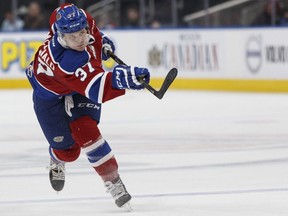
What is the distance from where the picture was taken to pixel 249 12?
1288 centimetres

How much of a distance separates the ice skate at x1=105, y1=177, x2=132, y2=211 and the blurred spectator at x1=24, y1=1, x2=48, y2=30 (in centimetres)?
920

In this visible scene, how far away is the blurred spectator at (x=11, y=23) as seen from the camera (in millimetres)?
13953

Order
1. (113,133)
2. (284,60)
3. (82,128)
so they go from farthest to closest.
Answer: (284,60) < (113,133) < (82,128)

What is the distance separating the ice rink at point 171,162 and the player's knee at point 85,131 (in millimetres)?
332

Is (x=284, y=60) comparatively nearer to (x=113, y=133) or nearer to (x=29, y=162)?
(x=113, y=133)

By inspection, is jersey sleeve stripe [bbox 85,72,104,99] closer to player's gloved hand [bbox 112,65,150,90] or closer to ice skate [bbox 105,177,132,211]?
player's gloved hand [bbox 112,65,150,90]

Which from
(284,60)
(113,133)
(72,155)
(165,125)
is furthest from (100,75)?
(284,60)

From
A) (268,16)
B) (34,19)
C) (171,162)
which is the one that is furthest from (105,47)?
(34,19)

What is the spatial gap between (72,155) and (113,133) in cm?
306

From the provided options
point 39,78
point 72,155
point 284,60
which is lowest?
point 284,60

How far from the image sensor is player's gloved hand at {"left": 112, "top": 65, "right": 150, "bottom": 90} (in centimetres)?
435

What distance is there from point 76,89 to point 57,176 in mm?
869

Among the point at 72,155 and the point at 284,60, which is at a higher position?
the point at 72,155

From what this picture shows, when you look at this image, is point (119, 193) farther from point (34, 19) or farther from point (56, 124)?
point (34, 19)
